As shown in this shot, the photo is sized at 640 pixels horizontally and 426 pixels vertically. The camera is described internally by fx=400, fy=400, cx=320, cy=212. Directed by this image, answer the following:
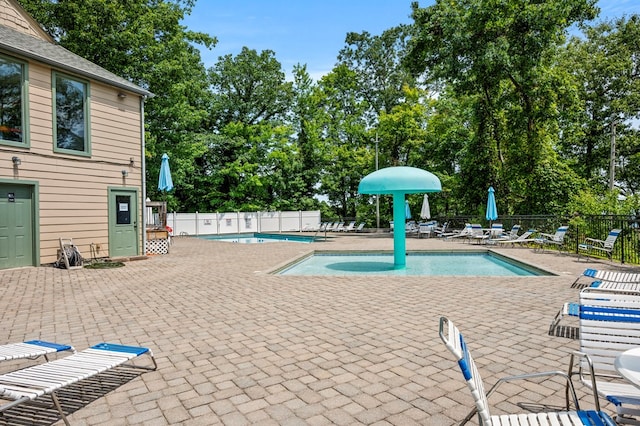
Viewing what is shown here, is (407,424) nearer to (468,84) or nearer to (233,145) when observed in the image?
→ (468,84)

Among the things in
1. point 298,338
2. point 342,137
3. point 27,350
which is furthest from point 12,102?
point 342,137

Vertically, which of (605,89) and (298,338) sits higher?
(605,89)

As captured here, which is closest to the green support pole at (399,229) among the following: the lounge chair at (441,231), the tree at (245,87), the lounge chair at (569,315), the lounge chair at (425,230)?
the lounge chair at (569,315)

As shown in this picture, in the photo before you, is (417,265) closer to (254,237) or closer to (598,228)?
(598,228)

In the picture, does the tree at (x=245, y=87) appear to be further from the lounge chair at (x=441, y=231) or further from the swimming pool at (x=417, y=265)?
the swimming pool at (x=417, y=265)

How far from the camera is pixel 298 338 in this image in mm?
4816

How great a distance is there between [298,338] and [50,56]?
1135cm

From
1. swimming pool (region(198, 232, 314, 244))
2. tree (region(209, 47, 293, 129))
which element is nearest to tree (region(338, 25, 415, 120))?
tree (region(209, 47, 293, 129))

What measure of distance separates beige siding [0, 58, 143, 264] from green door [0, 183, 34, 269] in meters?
0.26

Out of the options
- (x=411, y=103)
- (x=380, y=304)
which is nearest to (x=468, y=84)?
(x=411, y=103)

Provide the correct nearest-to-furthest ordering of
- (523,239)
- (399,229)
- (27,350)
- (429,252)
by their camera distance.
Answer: (27,350), (399,229), (429,252), (523,239)

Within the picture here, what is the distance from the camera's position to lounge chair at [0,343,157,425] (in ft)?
8.42

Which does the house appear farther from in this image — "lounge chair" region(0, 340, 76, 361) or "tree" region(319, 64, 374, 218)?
"tree" region(319, 64, 374, 218)

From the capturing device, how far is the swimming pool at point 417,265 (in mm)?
11102
